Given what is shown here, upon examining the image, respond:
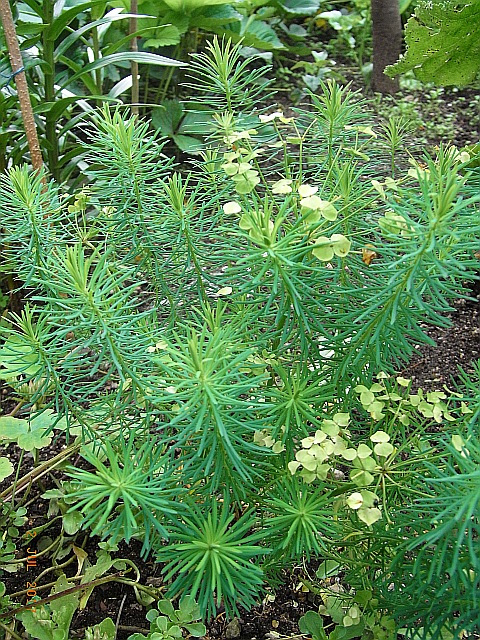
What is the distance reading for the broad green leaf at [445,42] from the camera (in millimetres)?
1786

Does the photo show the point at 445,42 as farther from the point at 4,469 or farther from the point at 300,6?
the point at 300,6

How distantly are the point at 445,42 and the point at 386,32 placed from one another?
3.39ft

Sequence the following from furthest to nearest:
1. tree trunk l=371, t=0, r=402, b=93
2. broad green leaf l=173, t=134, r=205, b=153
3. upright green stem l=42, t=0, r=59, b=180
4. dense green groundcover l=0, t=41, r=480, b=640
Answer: tree trunk l=371, t=0, r=402, b=93, broad green leaf l=173, t=134, r=205, b=153, upright green stem l=42, t=0, r=59, b=180, dense green groundcover l=0, t=41, r=480, b=640

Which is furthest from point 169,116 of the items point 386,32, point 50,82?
point 386,32

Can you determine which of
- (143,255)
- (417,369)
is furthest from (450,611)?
(417,369)

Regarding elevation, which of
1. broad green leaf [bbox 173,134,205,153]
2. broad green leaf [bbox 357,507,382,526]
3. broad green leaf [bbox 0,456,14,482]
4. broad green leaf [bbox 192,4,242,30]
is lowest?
broad green leaf [bbox 173,134,205,153]

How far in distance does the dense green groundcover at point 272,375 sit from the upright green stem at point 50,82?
94cm

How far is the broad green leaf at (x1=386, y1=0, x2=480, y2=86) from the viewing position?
1.79m

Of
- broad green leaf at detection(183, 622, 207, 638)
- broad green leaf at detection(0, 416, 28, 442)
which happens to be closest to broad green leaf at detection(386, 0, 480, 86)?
broad green leaf at detection(0, 416, 28, 442)

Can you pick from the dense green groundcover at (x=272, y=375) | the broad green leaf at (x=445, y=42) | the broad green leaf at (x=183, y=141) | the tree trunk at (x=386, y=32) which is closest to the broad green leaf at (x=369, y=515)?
the dense green groundcover at (x=272, y=375)

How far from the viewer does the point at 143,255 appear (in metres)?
1.09

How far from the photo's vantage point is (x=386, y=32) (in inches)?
110

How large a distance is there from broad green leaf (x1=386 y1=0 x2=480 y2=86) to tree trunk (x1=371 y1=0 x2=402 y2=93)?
0.81 meters

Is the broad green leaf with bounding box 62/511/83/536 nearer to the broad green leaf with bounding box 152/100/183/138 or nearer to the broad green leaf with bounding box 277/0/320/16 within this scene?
the broad green leaf with bounding box 152/100/183/138
